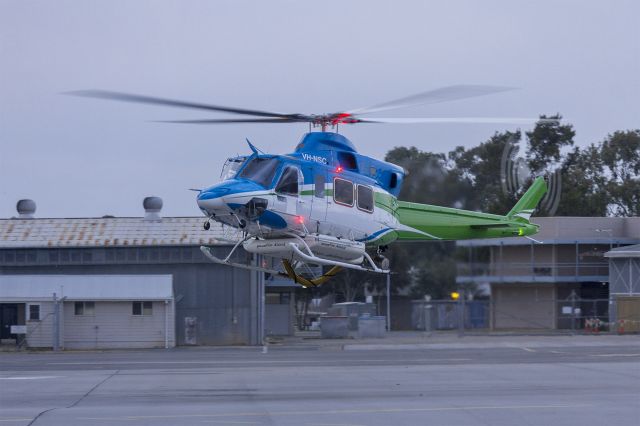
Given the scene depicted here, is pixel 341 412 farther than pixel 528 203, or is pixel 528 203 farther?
pixel 528 203

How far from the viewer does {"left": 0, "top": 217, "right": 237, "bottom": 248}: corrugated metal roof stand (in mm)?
46344

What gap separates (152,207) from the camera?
158 ft

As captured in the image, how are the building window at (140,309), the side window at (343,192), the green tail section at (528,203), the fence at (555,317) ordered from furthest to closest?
the fence at (555,317), the building window at (140,309), the green tail section at (528,203), the side window at (343,192)

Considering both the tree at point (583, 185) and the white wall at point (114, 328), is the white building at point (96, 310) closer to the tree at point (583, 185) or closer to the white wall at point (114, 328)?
the white wall at point (114, 328)

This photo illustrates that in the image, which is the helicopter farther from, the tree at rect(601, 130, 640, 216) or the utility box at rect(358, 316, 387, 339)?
the tree at rect(601, 130, 640, 216)

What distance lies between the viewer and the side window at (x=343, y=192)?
75.5 feet

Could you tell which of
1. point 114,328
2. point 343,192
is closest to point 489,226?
point 343,192

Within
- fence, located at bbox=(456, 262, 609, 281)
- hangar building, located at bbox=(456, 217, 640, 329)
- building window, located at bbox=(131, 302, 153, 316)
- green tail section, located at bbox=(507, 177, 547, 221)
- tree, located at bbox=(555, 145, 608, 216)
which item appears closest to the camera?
green tail section, located at bbox=(507, 177, 547, 221)

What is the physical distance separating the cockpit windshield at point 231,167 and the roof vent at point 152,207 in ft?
86.0

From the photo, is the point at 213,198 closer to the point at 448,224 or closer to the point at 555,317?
the point at 448,224

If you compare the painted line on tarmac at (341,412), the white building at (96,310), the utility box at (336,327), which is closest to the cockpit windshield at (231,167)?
Result: the painted line on tarmac at (341,412)

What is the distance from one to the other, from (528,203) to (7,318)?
26.9 meters

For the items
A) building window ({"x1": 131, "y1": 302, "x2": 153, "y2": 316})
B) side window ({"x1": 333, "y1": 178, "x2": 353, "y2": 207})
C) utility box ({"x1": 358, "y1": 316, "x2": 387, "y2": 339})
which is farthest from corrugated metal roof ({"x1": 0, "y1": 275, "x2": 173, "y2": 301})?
side window ({"x1": 333, "y1": 178, "x2": 353, "y2": 207})

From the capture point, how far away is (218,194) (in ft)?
69.8
